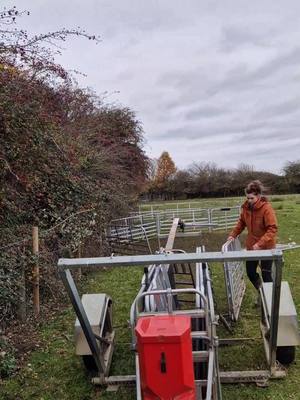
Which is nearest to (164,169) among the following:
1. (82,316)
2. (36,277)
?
(36,277)

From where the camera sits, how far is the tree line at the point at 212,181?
46625 mm

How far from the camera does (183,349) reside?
2.58 m

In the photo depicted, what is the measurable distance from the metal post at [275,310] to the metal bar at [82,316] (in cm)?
134

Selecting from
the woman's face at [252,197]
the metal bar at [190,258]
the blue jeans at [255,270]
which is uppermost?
the woman's face at [252,197]

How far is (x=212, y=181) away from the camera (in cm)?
4828

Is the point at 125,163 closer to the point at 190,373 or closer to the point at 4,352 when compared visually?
the point at 4,352

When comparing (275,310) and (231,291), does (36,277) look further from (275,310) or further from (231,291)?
(275,310)

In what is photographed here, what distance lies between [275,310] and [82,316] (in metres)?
1.38

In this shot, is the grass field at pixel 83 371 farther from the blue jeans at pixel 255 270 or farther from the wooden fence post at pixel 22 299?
the blue jeans at pixel 255 270

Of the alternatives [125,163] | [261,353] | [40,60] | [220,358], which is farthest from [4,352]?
[125,163]

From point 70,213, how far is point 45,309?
7.38ft

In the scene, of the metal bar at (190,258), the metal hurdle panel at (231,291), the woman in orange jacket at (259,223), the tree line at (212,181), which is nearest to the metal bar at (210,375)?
the metal bar at (190,258)

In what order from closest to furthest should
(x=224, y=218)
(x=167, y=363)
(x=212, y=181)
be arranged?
1. (x=167, y=363)
2. (x=224, y=218)
3. (x=212, y=181)

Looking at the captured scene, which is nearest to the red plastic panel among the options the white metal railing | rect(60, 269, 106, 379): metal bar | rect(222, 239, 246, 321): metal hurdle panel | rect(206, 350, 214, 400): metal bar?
rect(206, 350, 214, 400): metal bar
